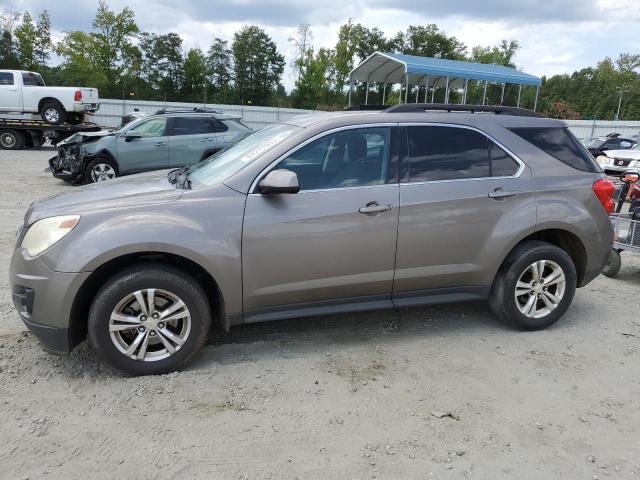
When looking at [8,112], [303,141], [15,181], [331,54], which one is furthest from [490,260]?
[331,54]

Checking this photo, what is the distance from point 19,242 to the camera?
11.3 ft

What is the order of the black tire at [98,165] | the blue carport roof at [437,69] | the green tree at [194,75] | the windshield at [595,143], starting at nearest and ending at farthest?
the black tire at [98,165]
the blue carport roof at [437,69]
the windshield at [595,143]
the green tree at [194,75]

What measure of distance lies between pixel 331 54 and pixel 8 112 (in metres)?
38.2

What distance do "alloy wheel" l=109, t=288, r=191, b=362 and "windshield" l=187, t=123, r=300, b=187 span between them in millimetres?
880

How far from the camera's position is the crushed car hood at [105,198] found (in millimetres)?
3398

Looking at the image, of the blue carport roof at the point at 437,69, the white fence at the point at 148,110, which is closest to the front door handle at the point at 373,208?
the blue carport roof at the point at 437,69

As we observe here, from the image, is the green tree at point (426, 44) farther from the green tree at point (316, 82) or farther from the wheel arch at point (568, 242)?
the wheel arch at point (568, 242)

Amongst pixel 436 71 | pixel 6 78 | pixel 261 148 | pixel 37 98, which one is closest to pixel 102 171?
pixel 261 148

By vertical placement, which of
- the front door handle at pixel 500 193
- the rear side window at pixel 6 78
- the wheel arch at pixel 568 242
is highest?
the rear side window at pixel 6 78

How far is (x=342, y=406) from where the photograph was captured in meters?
3.20

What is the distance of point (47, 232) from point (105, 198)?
430 millimetres

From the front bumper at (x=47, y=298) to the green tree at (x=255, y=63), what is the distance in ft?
189

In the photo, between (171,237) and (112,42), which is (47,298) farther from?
(112,42)

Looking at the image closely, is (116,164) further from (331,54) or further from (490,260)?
(331,54)
